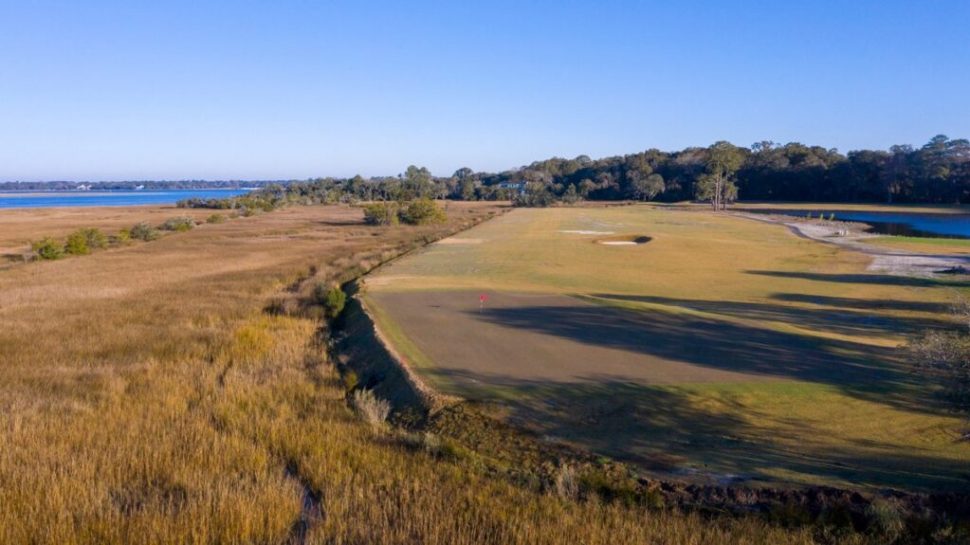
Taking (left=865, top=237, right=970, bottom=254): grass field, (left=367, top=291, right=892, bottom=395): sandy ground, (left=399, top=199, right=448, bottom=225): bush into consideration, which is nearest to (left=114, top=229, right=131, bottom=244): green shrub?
(left=399, top=199, right=448, bottom=225): bush

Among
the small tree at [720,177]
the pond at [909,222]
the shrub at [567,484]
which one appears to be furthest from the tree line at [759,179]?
the shrub at [567,484]

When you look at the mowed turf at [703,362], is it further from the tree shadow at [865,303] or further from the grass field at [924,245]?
the grass field at [924,245]

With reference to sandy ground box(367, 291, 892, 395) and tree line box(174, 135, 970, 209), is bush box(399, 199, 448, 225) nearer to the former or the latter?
tree line box(174, 135, 970, 209)

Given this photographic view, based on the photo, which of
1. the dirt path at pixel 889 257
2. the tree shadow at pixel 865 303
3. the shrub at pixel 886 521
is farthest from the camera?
the dirt path at pixel 889 257

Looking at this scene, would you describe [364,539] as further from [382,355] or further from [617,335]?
[617,335]

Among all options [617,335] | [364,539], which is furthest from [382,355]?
[364,539]
